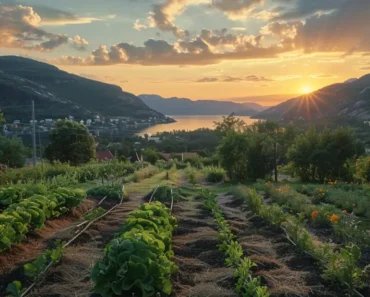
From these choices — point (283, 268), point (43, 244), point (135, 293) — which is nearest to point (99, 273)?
point (135, 293)

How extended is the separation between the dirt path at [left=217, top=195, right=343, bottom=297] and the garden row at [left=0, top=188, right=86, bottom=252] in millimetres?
3709

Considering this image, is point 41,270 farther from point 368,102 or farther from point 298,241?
point 368,102

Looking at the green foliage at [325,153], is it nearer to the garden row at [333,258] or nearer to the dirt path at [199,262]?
the dirt path at [199,262]

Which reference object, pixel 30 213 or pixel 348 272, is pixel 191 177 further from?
pixel 348 272

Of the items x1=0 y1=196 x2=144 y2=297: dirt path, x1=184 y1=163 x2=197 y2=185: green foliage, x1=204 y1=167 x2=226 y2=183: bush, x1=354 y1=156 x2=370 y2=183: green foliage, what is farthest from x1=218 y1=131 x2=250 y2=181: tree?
x1=0 y1=196 x2=144 y2=297: dirt path

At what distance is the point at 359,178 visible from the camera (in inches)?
936

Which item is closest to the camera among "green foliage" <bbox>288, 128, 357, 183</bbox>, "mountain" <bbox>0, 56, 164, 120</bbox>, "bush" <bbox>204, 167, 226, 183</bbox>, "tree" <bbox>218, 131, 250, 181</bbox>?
"green foliage" <bbox>288, 128, 357, 183</bbox>

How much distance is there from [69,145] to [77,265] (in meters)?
33.0

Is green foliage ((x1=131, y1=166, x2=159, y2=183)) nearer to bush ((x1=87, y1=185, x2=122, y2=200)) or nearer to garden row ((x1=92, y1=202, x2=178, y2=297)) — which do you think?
bush ((x1=87, y1=185, x2=122, y2=200))

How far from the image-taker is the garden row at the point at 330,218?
7.81 meters

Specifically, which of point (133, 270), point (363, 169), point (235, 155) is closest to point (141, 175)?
point (235, 155)

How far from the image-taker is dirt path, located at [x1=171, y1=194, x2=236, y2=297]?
546cm

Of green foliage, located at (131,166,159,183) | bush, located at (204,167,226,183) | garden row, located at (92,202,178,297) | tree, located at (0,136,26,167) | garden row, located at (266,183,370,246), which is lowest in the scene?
tree, located at (0,136,26,167)

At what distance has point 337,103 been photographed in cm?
11319
